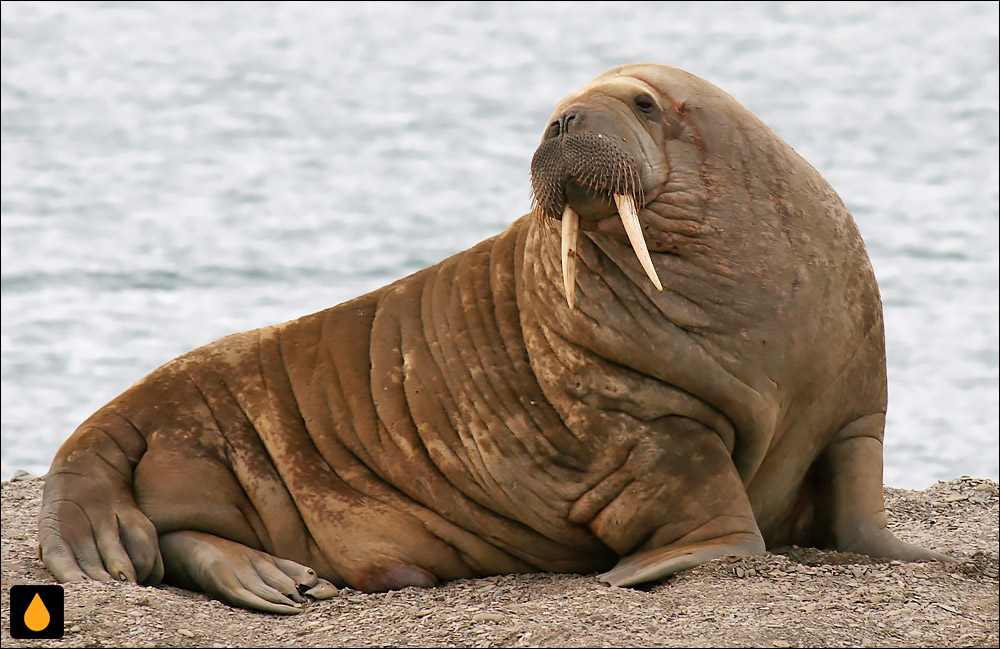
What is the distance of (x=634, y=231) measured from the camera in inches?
167

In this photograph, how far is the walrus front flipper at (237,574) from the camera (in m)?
4.52

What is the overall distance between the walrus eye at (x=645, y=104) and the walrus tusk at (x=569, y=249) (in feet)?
1.31

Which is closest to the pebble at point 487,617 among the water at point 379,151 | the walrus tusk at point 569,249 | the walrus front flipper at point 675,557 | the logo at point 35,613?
the walrus front flipper at point 675,557

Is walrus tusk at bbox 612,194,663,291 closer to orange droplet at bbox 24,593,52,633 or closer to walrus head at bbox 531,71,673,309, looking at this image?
walrus head at bbox 531,71,673,309

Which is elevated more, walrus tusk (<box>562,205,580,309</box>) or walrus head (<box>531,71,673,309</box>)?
walrus head (<box>531,71,673,309</box>)

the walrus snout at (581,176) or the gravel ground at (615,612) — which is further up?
the walrus snout at (581,176)

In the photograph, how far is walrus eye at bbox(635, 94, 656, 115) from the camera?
4520mm

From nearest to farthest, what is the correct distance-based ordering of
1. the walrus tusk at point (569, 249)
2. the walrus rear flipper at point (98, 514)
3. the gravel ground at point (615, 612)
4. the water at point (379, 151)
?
the gravel ground at point (615, 612)
the walrus tusk at point (569, 249)
the walrus rear flipper at point (98, 514)
the water at point (379, 151)

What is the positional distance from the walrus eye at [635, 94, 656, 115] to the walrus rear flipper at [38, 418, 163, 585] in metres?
2.05

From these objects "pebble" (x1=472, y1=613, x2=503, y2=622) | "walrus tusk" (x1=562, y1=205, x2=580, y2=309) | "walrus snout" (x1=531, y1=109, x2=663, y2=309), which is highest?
"walrus snout" (x1=531, y1=109, x2=663, y2=309)

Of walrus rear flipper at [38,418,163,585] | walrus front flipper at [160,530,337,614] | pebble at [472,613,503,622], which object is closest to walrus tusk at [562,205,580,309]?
pebble at [472,613,503,622]

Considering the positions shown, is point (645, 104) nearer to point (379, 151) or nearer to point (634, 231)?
point (634, 231)

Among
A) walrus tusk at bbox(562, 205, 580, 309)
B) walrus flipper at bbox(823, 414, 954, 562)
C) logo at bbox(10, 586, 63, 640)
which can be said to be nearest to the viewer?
logo at bbox(10, 586, 63, 640)

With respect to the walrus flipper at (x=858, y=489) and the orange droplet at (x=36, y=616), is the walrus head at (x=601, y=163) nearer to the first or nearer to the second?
the walrus flipper at (x=858, y=489)
